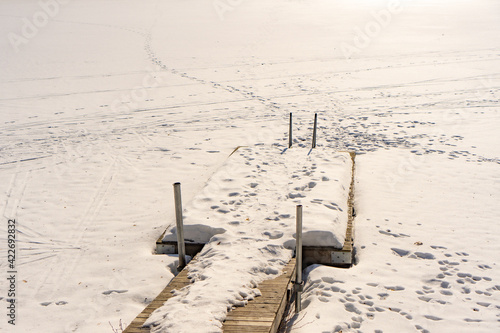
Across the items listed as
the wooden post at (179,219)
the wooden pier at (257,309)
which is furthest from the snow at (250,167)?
the wooden post at (179,219)

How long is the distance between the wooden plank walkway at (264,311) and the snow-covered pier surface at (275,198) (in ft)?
3.22

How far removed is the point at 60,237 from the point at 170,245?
5.83 ft

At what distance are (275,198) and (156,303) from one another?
300 centimetres

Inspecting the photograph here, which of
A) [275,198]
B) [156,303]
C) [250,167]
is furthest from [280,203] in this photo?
[156,303]

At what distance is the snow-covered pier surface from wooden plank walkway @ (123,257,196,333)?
110cm

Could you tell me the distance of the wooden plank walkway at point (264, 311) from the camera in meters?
4.34

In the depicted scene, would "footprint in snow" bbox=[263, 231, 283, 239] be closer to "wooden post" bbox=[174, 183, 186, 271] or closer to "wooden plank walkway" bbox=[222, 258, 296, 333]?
"wooden plank walkway" bbox=[222, 258, 296, 333]

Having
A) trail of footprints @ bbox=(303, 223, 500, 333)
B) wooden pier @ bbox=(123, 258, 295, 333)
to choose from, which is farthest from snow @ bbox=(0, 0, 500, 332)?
wooden pier @ bbox=(123, 258, 295, 333)

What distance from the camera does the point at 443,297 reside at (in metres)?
5.34

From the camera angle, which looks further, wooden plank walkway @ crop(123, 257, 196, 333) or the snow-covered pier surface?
the snow-covered pier surface

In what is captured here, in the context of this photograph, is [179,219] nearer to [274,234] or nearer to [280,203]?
[274,234]

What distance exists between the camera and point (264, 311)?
4.61 meters

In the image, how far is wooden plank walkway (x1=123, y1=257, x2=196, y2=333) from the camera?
4383mm

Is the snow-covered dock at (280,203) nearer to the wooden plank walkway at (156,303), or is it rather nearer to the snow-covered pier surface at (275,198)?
the snow-covered pier surface at (275,198)
